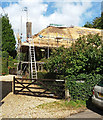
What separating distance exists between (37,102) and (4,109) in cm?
170

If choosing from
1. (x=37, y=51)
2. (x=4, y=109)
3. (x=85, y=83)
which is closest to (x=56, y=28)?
(x=37, y=51)

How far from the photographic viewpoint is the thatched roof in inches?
676

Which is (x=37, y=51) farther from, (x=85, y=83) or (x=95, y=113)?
(x=95, y=113)

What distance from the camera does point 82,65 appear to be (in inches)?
292

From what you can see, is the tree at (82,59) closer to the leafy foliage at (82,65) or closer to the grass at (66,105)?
the leafy foliage at (82,65)

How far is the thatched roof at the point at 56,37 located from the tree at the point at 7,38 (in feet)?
43.2

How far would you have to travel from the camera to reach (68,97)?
6.98 metres

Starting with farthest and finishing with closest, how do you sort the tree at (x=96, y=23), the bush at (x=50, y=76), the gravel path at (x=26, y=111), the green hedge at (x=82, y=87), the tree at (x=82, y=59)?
the tree at (x=96, y=23)
the bush at (x=50, y=76)
the tree at (x=82, y=59)
the green hedge at (x=82, y=87)
the gravel path at (x=26, y=111)

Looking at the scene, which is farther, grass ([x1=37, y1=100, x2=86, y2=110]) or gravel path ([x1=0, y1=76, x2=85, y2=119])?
grass ([x1=37, y1=100, x2=86, y2=110])

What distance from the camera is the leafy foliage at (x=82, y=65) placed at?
7.00m

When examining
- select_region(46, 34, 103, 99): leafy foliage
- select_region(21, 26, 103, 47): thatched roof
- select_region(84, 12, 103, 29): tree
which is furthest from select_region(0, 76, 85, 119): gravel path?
select_region(84, 12, 103, 29): tree

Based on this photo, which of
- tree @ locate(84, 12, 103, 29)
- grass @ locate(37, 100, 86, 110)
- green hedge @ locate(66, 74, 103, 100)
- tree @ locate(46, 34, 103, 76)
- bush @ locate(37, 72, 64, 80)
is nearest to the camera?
grass @ locate(37, 100, 86, 110)

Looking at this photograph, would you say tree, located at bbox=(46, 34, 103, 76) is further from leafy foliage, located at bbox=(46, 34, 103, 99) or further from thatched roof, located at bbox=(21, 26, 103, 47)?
thatched roof, located at bbox=(21, 26, 103, 47)

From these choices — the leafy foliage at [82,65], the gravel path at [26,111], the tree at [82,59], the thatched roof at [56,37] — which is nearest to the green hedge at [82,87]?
the leafy foliage at [82,65]
